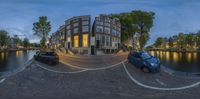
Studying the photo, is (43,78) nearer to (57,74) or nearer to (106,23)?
(57,74)

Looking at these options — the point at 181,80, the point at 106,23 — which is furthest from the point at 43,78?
the point at 181,80

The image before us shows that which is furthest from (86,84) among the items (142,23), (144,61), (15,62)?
(15,62)

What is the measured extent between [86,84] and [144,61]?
1.10 metres

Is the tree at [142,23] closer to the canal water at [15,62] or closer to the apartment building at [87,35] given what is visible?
the apartment building at [87,35]

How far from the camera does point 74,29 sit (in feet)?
15.6

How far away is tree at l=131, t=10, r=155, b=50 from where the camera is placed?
19.1ft

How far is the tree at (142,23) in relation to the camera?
5.82 metres

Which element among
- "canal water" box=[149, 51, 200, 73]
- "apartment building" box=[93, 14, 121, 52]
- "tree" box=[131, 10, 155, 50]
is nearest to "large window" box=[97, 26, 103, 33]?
"apartment building" box=[93, 14, 121, 52]

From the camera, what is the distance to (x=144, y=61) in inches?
211

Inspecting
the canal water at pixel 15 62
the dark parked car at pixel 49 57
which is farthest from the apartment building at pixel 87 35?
the canal water at pixel 15 62

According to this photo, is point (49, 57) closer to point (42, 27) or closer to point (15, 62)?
point (42, 27)

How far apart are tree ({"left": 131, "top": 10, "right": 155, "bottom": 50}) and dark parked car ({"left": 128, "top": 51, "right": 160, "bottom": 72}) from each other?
287 millimetres

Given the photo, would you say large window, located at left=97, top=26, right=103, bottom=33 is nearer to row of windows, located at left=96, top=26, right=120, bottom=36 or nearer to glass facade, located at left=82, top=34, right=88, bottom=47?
row of windows, located at left=96, top=26, right=120, bottom=36

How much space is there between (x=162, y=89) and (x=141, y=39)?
1327 millimetres
